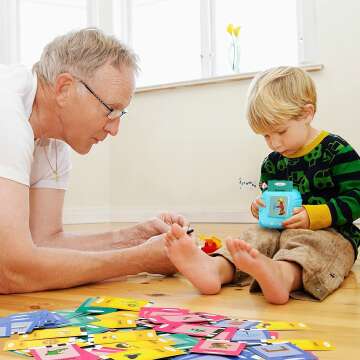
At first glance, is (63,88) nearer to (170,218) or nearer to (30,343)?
(170,218)

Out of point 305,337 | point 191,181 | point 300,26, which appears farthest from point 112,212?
point 305,337

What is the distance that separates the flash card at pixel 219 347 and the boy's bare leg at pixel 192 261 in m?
0.41

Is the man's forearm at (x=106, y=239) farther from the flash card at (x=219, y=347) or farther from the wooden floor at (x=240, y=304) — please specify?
the flash card at (x=219, y=347)

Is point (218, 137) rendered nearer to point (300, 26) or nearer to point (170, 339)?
point (300, 26)

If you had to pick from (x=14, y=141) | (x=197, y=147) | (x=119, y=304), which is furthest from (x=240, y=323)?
(x=197, y=147)

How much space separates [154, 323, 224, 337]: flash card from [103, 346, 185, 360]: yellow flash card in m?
0.10

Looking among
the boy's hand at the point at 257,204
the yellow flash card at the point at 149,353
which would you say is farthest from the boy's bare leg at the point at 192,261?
the yellow flash card at the point at 149,353

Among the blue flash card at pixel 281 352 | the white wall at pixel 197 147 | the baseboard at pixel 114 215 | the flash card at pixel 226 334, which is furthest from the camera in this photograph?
the baseboard at pixel 114 215

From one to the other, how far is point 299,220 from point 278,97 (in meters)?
0.35

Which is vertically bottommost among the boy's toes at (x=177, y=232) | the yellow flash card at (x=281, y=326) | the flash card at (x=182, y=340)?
the yellow flash card at (x=281, y=326)

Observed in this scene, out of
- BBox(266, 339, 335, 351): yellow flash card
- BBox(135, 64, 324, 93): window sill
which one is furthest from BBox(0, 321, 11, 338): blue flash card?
BBox(135, 64, 324, 93): window sill

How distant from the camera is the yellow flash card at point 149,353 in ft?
2.60

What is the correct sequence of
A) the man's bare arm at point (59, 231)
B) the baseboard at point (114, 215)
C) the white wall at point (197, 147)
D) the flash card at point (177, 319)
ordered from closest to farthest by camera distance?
the flash card at point (177, 319) → the man's bare arm at point (59, 231) → the white wall at point (197, 147) → the baseboard at point (114, 215)

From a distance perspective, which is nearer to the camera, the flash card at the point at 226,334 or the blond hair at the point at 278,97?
the flash card at the point at 226,334
